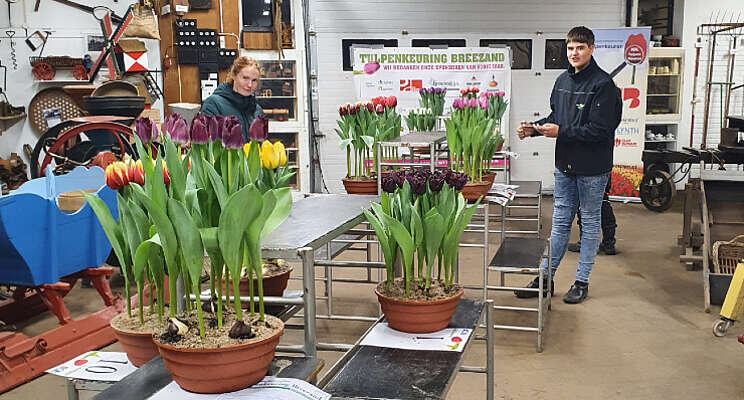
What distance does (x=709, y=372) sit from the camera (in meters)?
3.64

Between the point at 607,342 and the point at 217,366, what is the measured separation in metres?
3.14

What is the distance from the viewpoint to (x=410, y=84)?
907 centimetres

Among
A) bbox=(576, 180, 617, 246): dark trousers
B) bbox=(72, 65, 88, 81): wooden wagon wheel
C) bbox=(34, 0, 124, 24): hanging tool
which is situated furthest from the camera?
bbox=(34, 0, 124, 24): hanging tool

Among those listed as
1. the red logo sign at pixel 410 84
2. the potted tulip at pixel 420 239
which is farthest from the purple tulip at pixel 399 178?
the red logo sign at pixel 410 84

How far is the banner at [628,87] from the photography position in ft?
27.3

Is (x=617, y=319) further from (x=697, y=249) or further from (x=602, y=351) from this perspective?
(x=697, y=249)

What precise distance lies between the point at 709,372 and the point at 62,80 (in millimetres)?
7296

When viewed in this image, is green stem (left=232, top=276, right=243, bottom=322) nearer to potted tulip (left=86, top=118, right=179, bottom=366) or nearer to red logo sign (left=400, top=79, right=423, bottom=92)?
potted tulip (left=86, top=118, right=179, bottom=366)

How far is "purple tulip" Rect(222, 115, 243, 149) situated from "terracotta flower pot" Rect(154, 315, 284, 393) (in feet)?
1.63

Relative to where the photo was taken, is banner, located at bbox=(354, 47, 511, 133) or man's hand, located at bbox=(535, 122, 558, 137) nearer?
man's hand, located at bbox=(535, 122, 558, 137)

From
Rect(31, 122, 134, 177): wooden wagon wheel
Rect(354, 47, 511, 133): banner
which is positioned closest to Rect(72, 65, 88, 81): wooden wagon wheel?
Rect(31, 122, 134, 177): wooden wagon wheel

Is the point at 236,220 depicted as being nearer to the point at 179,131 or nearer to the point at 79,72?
the point at 179,131

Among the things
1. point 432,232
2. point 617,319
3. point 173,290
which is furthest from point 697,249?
point 173,290

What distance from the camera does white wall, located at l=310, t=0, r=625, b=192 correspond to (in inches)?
358
